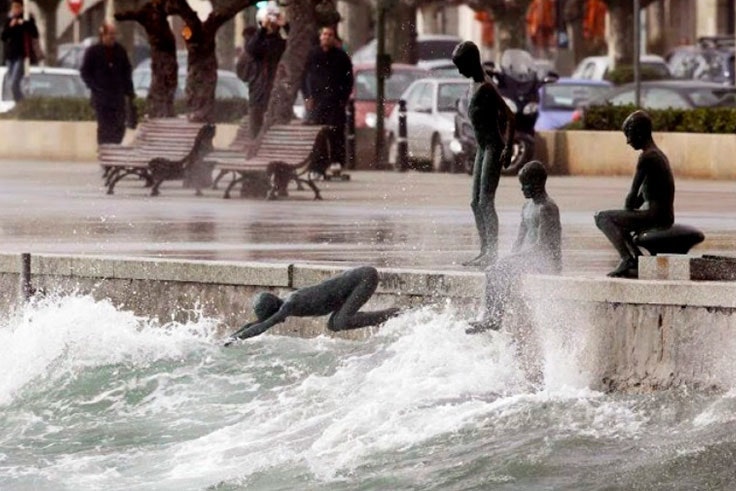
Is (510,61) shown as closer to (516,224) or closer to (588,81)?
(588,81)

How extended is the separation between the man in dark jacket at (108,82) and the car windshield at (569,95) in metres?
6.47

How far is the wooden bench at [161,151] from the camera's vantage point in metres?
27.2

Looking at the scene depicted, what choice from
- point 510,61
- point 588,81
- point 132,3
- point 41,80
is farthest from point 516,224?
point 132,3

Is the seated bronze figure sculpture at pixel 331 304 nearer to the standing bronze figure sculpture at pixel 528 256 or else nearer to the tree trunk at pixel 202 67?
the standing bronze figure sculpture at pixel 528 256

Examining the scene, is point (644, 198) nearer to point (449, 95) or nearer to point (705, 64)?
point (449, 95)

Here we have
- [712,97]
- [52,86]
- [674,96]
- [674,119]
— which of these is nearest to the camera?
[674,119]

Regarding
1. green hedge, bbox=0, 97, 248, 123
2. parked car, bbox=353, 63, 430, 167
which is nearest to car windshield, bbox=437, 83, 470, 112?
parked car, bbox=353, 63, 430, 167

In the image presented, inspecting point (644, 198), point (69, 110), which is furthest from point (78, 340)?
point (69, 110)

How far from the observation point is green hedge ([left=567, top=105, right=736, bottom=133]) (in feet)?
96.2

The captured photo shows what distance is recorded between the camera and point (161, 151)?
2734 centimetres

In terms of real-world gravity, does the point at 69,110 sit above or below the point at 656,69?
below

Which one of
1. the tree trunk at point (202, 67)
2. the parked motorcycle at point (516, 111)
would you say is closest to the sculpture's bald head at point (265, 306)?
the tree trunk at point (202, 67)

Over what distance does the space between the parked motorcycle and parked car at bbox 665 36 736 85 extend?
14761 mm

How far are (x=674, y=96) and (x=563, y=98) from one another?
105 inches
